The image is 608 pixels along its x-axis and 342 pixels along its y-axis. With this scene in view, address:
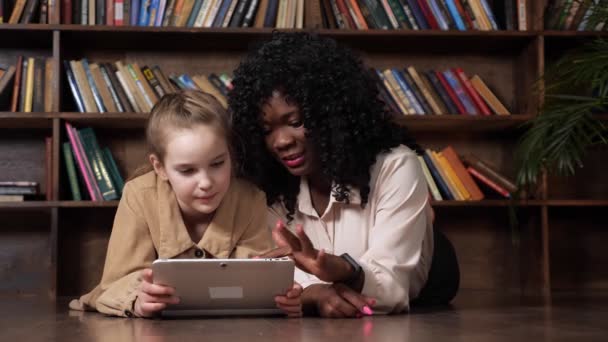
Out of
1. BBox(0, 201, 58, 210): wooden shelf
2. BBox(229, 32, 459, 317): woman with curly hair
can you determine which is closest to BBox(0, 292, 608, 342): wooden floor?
BBox(229, 32, 459, 317): woman with curly hair

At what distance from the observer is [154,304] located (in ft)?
5.90

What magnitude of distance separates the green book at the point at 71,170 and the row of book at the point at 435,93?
130 centimetres

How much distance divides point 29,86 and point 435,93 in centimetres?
170

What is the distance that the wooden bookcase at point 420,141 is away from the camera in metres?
3.40

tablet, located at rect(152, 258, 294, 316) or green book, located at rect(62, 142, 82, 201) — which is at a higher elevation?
green book, located at rect(62, 142, 82, 201)

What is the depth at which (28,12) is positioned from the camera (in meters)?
3.39

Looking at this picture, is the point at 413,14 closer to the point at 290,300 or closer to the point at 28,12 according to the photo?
the point at 28,12

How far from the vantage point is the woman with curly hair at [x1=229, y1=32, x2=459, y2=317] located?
2.01 metres

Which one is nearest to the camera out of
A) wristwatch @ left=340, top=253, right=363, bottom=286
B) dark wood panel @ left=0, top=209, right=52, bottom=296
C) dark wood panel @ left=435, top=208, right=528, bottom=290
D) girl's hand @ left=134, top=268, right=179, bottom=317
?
girl's hand @ left=134, top=268, right=179, bottom=317

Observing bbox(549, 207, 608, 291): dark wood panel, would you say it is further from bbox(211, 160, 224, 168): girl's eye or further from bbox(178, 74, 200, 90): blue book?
bbox(211, 160, 224, 168): girl's eye

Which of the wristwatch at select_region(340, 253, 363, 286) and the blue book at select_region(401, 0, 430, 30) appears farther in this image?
the blue book at select_region(401, 0, 430, 30)

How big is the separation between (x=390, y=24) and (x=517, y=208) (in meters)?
0.95

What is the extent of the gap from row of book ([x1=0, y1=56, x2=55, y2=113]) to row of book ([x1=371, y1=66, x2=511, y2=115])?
1371 mm

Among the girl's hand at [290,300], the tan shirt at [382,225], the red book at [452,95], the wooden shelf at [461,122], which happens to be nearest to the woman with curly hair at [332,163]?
the tan shirt at [382,225]
